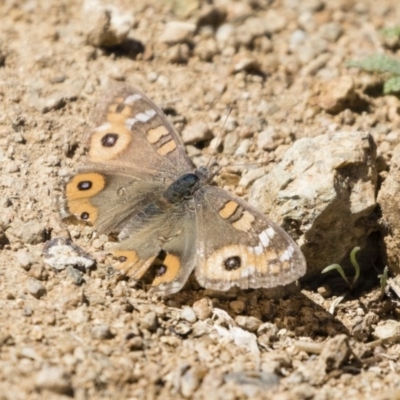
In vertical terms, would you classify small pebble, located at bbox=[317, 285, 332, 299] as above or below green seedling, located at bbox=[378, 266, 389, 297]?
below

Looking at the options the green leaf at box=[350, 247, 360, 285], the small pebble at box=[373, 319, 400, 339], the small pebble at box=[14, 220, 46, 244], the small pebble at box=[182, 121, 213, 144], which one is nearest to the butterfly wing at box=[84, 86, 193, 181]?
the small pebble at box=[182, 121, 213, 144]

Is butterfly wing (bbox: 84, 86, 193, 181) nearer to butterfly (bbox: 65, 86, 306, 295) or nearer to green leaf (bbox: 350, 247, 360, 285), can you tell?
butterfly (bbox: 65, 86, 306, 295)

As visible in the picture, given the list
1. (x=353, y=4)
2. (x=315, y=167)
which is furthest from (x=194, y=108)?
(x=353, y=4)

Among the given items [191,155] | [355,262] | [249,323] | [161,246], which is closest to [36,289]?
[161,246]

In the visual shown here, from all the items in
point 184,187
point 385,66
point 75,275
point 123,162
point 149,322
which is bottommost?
point 149,322

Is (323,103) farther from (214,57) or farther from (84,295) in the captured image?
(84,295)

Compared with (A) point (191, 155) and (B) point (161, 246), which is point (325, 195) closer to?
(B) point (161, 246)

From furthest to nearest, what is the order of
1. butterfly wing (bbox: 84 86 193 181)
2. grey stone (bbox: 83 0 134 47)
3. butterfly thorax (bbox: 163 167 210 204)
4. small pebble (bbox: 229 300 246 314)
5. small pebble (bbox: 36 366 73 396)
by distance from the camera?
grey stone (bbox: 83 0 134 47)
butterfly wing (bbox: 84 86 193 181)
butterfly thorax (bbox: 163 167 210 204)
small pebble (bbox: 229 300 246 314)
small pebble (bbox: 36 366 73 396)

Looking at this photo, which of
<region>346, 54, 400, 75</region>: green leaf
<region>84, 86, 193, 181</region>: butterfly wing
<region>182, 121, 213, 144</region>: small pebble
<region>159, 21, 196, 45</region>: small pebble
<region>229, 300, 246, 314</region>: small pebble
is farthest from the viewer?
<region>159, 21, 196, 45</region>: small pebble
